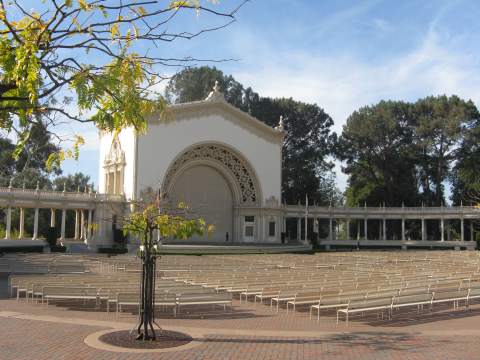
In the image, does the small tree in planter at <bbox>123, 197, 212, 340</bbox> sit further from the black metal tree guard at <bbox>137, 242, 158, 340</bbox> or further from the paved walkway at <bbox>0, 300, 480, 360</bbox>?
the paved walkway at <bbox>0, 300, 480, 360</bbox>

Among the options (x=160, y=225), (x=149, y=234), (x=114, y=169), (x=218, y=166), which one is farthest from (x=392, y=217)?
(x=160, y=225)

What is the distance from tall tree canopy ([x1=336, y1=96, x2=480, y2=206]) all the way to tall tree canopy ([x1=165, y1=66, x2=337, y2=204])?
157 inches

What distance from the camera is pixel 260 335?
13.2 m

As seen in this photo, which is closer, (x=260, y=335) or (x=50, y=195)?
(x=260, y=335)

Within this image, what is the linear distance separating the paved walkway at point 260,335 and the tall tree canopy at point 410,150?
66999 mm

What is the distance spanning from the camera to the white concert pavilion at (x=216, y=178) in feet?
199

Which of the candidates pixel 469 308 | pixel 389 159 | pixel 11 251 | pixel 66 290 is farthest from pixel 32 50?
pixel 389 159

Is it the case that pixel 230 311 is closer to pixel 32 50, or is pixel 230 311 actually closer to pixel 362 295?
pixel 362 295

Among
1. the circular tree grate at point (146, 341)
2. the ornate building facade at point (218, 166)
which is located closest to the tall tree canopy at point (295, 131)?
the ornate building facade at point (218, 166)

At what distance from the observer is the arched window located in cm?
6259

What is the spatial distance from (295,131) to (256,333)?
7469cm

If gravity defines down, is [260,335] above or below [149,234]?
below

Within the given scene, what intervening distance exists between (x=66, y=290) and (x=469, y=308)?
1404 centimetres

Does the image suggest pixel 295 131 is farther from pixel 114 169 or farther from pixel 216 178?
pixel 114 169
